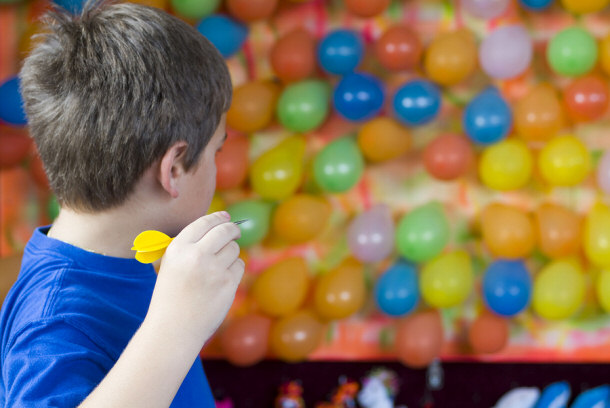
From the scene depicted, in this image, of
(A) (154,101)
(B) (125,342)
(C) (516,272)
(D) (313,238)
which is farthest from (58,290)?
(C) (516,272)

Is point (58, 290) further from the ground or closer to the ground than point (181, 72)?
closer to the ground

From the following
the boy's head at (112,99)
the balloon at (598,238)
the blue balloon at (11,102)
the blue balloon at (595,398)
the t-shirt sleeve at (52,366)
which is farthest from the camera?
the blue balloon at (595,398)

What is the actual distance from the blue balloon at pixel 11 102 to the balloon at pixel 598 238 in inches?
62.6

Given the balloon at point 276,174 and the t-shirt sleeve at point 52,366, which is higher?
the t-shirt sleeve at point 52,366

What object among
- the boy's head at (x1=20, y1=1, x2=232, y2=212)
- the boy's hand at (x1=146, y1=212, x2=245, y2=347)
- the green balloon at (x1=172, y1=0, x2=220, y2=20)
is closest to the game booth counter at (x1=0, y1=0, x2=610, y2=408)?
the green balloon at (x1=172, y1=0, x2=220, y2=20)

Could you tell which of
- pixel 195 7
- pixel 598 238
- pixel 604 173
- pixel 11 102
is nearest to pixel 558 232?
pixel 598 238

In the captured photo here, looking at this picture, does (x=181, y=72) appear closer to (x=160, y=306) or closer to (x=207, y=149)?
(x=207, y=149)

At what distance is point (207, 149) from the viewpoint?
0.90m

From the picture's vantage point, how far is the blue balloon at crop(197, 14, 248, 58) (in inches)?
76.4

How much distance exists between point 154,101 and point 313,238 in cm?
134

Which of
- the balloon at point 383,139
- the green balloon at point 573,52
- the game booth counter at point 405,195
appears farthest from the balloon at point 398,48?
the green balloon at point 573,52

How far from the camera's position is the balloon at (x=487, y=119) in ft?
6.37

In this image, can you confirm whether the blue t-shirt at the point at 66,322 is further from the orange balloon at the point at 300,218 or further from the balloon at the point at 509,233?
the balloon at the point at 509,233

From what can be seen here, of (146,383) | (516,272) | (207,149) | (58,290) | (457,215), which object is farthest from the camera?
(457,215)
